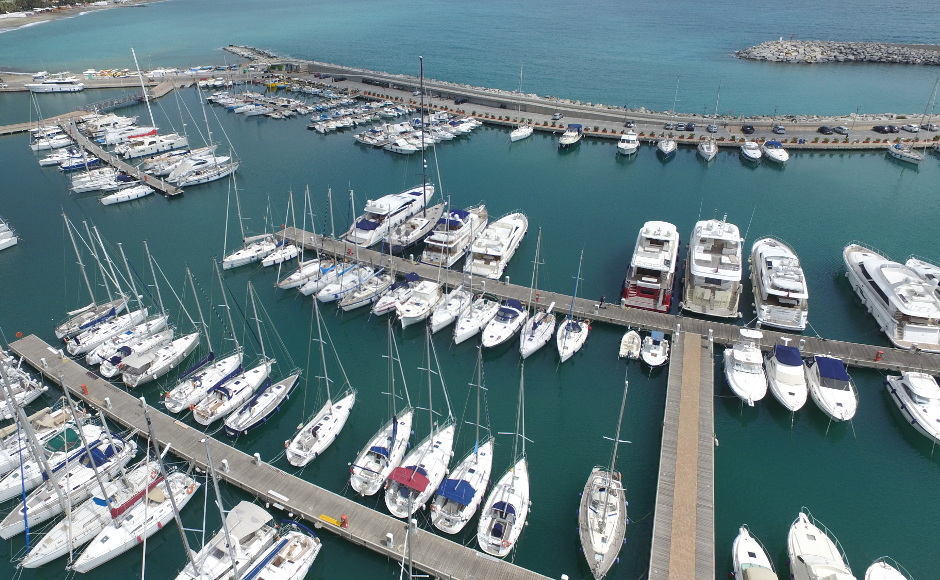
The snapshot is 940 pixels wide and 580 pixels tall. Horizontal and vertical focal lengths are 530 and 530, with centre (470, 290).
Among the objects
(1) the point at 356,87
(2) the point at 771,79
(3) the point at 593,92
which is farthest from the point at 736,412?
(2) the point at 771,79

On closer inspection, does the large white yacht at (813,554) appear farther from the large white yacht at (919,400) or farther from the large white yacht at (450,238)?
the large white yacht at (450,238)

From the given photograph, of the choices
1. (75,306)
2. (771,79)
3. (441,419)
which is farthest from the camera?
(771,79)

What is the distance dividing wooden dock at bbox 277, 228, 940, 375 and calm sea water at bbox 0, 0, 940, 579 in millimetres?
1615

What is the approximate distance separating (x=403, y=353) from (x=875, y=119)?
9365cm

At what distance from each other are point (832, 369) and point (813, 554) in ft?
51.3

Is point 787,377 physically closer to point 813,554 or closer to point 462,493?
point 813,554

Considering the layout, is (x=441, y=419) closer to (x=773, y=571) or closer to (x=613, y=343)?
(x=613, y=343)

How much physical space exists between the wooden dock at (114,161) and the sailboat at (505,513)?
60717 mm

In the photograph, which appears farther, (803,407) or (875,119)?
(875,119)

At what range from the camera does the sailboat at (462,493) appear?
91.1 ft

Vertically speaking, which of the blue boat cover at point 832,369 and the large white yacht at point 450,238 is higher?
the large white yacht at point 450,238

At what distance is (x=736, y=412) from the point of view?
122ft

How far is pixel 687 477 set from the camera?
97.9 ft

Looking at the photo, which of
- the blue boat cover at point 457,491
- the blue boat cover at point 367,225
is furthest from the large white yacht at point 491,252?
the blue boat cover at point 457,491
